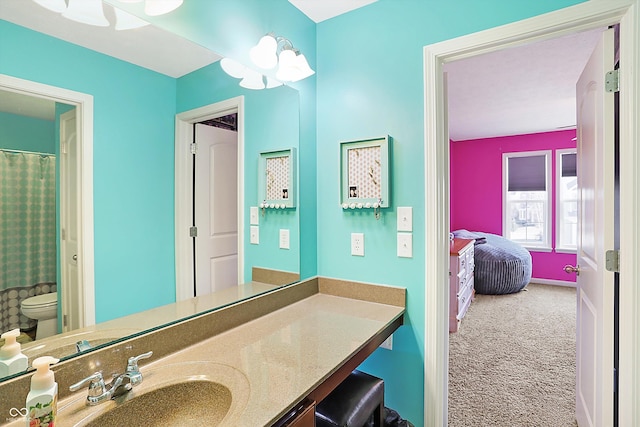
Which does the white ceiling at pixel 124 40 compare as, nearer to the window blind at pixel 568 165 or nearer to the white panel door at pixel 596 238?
the white panel door at pixel 596 238

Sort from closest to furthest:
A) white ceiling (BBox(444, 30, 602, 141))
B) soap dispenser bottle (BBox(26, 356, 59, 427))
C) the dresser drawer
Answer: soap dispenser bottle (BBox(26, 356, 59, 427)) → white ceiling (BBox(444, 30, 602, 141)) → the dresser drawer

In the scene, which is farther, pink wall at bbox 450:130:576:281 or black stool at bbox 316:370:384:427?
pink wall at bbox 450:130:576:281

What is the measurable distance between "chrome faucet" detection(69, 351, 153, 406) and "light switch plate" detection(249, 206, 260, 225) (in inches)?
31.3

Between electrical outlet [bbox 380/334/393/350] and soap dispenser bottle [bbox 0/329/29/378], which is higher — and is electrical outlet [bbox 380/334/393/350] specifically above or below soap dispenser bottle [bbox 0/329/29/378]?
below

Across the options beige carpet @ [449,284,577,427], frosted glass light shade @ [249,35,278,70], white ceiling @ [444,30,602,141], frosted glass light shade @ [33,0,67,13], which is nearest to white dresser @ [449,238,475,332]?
beige carpet @ [449,284,577,427]

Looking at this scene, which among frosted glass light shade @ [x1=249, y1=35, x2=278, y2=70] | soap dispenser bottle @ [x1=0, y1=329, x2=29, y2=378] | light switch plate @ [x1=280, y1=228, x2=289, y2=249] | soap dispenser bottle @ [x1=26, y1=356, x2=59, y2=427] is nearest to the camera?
soap dispenser bottle @ [x1=26, y1=356, x2=59, y2=427]

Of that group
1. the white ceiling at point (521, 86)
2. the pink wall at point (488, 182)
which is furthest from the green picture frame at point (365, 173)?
the pink wall at point (488, 182)

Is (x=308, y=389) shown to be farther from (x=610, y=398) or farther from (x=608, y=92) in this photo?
(x=608, y=92)

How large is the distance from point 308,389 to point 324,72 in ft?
5.44

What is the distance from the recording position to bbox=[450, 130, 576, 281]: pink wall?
548 centimetres

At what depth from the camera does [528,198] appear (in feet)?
19.0

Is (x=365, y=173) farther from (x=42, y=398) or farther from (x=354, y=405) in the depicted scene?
(x=42, y=398)

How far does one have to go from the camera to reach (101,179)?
100 centimetres

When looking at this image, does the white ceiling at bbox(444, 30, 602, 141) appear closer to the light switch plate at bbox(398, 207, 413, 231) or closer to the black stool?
the light switch plate at bbox(398, 207, 413, 231)
